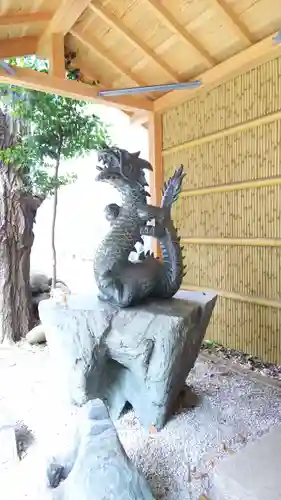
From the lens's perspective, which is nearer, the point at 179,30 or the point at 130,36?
the point at 179,30

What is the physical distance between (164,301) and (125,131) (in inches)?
164

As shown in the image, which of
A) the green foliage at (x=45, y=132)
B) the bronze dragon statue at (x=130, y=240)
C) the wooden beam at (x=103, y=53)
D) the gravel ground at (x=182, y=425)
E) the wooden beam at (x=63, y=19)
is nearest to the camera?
the gravel ground at (x=182, y=425)

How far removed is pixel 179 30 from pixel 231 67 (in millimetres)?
557

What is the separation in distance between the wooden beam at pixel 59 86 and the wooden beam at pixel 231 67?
50 cm

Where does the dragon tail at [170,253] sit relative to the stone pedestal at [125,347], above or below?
above

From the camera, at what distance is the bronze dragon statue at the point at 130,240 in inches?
85.5

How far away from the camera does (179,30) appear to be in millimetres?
3496

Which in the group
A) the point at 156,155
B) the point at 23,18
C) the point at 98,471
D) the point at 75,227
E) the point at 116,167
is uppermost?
the point at 23,18

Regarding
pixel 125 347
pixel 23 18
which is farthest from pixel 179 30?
pixel 125 347

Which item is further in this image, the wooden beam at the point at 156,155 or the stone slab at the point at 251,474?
the wooden beam at the point at 156,155

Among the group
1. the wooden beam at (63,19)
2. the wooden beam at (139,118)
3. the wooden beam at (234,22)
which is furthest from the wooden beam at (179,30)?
the wooden beam at (139,118)

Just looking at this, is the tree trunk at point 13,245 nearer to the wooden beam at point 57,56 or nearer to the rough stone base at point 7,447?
the wooden beam at point 57,56

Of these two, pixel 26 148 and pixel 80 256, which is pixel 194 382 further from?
pixel 80 256

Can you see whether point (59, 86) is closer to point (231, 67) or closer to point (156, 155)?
point (156, 155)
